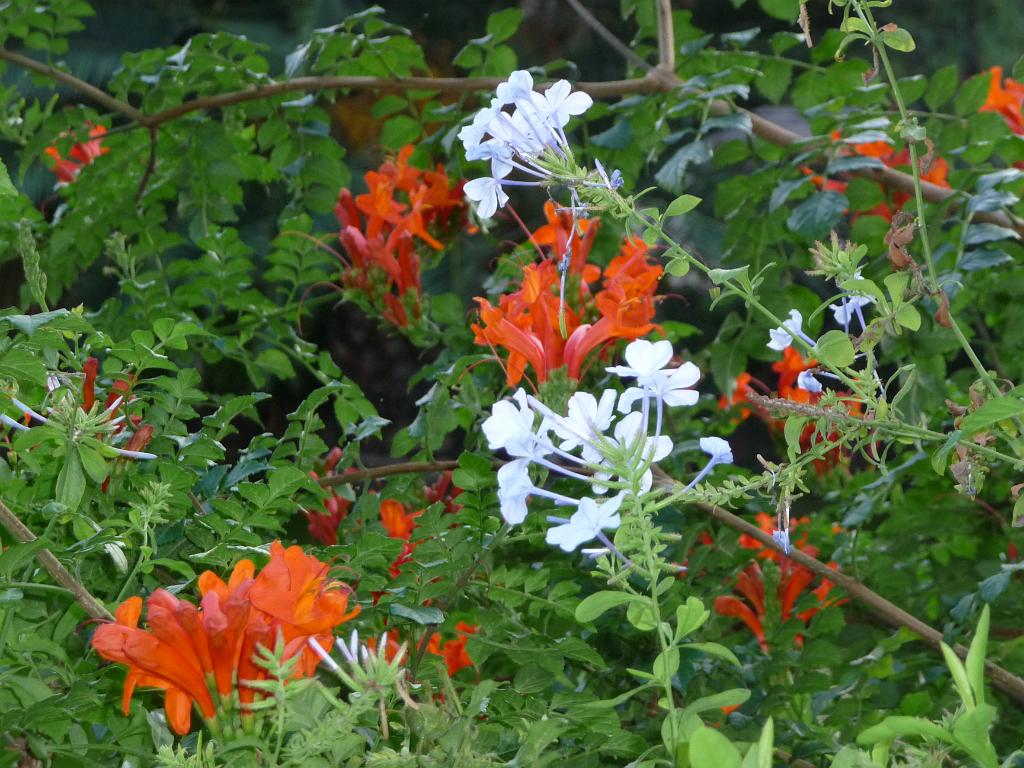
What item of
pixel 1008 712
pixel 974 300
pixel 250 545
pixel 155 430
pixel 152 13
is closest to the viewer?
pixel 250 545

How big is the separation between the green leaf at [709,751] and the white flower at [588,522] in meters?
0.08

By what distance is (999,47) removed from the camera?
3781 mm

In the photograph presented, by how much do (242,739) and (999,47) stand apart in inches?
154

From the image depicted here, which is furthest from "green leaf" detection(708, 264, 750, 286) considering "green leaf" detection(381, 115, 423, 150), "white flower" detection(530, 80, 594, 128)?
"green leaf" detection(381, 115, 423, 150)

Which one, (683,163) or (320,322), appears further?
(320,322)

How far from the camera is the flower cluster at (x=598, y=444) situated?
0.43 metres

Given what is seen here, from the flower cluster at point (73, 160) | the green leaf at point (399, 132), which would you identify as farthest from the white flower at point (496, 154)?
the flower cluster at point (73, 160)

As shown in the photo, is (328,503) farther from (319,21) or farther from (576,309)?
(319,21)

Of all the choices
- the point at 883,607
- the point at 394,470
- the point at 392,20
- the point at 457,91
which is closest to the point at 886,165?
the point at 457,91

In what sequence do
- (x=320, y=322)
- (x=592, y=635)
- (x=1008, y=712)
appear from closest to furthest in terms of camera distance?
(x=592, y=635), (x=1008, y=712), (x=320, y=322)

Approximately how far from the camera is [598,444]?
43 centimetres

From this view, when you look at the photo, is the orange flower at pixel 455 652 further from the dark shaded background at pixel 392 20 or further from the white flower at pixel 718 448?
the dark shaded background at pixel 392 20

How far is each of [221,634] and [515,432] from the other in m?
0.18

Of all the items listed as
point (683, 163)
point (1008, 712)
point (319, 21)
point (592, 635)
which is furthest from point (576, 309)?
point (319, 21)
